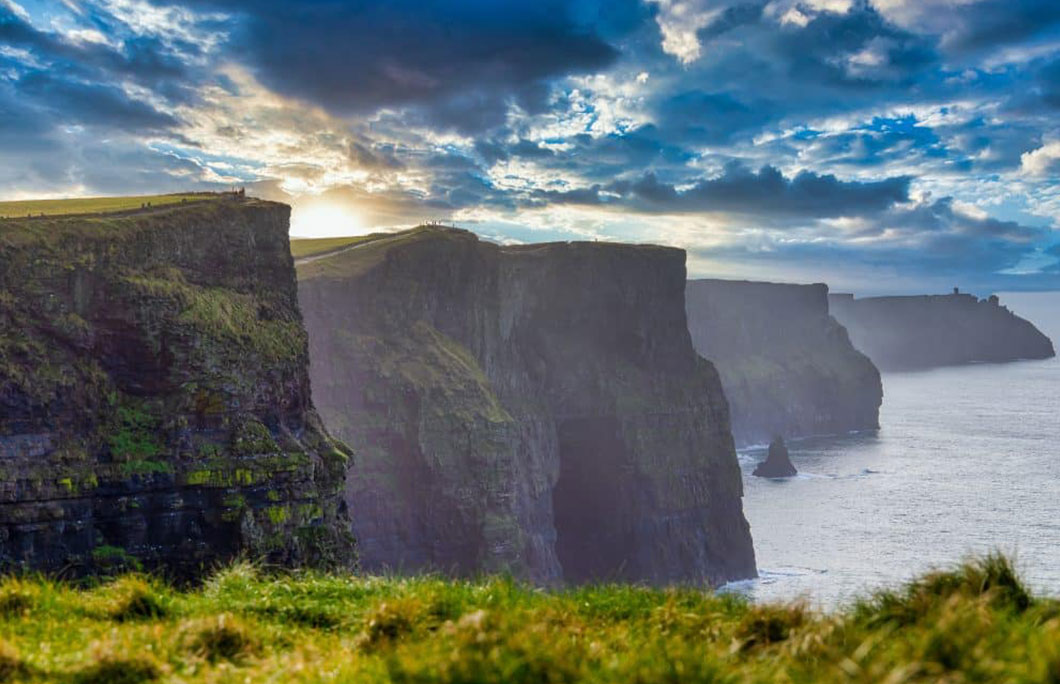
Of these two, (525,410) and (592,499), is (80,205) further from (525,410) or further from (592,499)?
(592,499)

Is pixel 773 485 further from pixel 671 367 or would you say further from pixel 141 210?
pixel 141 210

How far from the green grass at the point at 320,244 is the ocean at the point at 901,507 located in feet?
175

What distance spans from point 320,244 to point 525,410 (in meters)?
29.9

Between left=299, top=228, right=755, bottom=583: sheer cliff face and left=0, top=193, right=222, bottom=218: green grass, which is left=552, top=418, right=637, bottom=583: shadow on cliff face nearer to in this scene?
left=299, top=228, right=755, bottom=583: sheer cliff face

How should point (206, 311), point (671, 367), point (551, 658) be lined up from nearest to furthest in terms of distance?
point (551, 658)
point (206, 311)
point (671, 367)

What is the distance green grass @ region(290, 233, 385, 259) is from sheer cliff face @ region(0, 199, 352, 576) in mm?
41005

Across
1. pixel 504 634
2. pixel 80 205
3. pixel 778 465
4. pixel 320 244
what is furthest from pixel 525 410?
pixel 504 634

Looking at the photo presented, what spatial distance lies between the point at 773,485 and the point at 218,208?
106 m

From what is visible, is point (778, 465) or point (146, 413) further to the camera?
point (778, 465)

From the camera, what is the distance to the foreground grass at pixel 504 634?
690 cm

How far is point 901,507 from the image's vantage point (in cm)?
11506

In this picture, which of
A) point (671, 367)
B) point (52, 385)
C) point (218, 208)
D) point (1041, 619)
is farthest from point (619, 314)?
point (1041, 619)

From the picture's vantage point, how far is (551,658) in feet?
23.6

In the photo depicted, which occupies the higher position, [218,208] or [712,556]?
[218,208]
